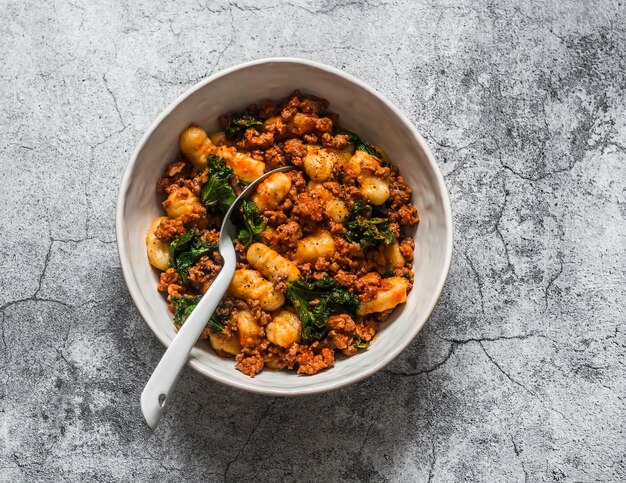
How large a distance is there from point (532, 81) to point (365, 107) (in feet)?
2.57

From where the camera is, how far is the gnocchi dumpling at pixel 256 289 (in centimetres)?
198

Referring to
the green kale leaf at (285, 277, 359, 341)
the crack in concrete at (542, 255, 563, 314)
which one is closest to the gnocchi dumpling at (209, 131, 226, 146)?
the green kale leaf at (285, 277, 359, 341)

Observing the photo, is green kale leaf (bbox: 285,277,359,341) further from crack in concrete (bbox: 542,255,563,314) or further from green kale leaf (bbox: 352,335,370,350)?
crack in concrete (bbox: 542,255,563,314)

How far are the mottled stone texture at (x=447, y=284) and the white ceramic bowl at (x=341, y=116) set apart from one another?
0.29m

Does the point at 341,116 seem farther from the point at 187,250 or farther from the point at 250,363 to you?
the point at 250,363

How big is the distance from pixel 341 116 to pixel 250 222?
0.53m

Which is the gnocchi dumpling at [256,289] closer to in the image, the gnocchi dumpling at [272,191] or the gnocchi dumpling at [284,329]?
the gnocchi dumpling at [284,329]

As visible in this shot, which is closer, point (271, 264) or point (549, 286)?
point (271, 264)

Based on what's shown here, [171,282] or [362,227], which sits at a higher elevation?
[362,227]

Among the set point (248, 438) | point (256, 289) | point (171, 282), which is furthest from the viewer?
point (248, 438)

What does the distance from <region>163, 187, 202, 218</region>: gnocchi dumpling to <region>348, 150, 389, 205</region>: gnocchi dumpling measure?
1.77ft

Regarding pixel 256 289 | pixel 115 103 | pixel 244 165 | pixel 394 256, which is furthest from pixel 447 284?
pixel 115 103

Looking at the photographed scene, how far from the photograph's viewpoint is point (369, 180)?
2072mm

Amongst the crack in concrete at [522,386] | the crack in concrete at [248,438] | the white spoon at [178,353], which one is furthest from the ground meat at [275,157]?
the crack in concrete at [522,386]
